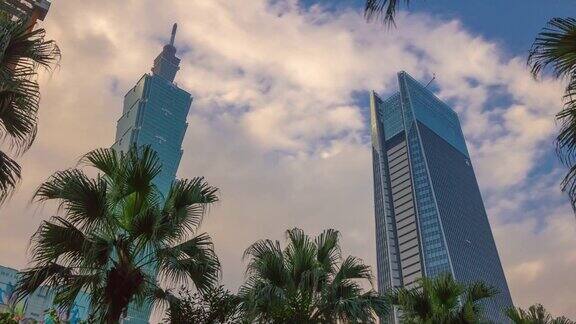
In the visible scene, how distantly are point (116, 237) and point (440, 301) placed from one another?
9933mm

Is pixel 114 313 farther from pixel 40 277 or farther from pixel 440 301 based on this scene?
pixel 440 301

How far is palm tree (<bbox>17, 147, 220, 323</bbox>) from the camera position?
8.96m

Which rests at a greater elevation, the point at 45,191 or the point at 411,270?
the point at 411,270

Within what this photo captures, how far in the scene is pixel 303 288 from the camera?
484 inches

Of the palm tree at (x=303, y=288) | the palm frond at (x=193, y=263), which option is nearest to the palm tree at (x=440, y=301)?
the palm tree at (x=303, y=288)

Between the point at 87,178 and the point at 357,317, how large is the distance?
270 inches

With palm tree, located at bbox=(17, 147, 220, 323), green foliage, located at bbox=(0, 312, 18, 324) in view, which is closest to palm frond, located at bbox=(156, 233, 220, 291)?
palm tree, located at bbox=(17, 147, 220, 323)

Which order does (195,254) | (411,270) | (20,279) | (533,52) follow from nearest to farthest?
1. (533,52)
2. (20,279)
3. (195,254)
4. (411,270)

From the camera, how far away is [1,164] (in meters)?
6.41

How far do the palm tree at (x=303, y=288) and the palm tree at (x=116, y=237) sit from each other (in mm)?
2511

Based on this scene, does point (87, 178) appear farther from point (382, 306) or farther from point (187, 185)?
point (382, 306)

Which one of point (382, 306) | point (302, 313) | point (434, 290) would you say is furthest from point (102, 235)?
point (434, 290)

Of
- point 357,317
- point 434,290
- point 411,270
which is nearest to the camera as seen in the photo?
point 357,317

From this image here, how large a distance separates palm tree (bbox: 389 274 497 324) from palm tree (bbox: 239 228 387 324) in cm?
239
